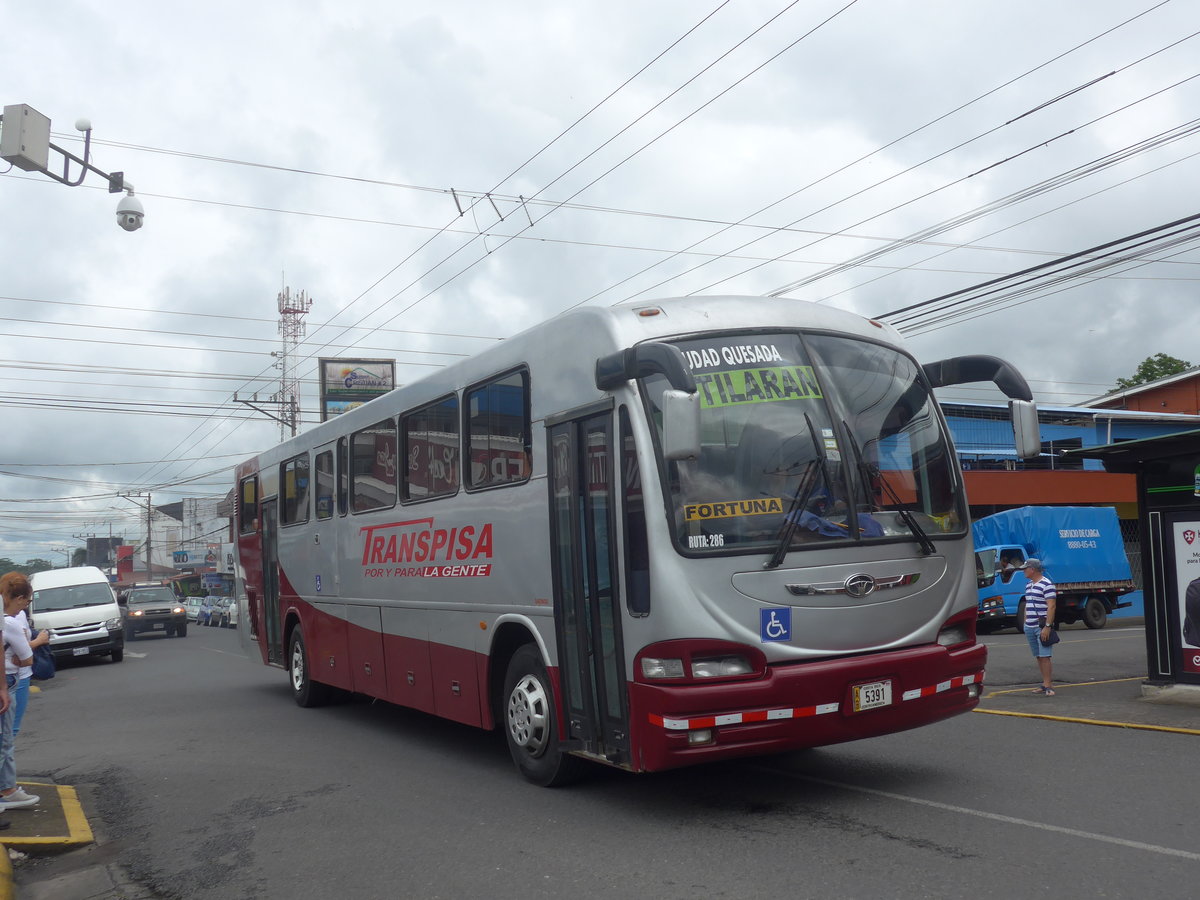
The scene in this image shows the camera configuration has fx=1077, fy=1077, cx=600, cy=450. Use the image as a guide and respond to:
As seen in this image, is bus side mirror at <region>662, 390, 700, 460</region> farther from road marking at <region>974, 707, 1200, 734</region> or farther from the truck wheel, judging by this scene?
the truck wheel

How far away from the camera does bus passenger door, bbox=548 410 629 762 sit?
22.2 feet

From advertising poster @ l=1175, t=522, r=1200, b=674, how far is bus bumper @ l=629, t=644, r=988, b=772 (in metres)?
5.85

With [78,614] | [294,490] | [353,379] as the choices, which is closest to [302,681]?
[294,490]

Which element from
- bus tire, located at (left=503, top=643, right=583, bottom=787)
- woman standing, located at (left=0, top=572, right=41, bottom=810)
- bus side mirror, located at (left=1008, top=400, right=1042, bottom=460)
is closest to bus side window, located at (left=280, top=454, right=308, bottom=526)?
woman standing, located at (left=0, top=572, right=41, bottom=810)

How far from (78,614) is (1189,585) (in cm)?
2151

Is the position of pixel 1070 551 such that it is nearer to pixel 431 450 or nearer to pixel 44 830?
pixel 431 450

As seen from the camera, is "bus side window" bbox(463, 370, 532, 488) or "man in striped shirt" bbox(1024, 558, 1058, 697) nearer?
"bus side window" bbox(463, 370, 532, 488)

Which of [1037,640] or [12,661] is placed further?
[1037,640]

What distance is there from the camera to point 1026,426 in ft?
23.5

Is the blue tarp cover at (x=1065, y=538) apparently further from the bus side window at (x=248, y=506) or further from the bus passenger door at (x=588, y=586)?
the bus passenger door at (x=588, y=586)

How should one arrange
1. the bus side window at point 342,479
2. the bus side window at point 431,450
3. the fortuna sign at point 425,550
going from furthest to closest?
the bus side window at point 342,479, the bus side window at point 431,450, the fortuna sign at point 425,550

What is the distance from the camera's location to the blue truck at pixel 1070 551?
2628cm

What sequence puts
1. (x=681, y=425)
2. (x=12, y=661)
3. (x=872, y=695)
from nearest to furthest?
(x=681, y=425) → (x=872, y=695) → (x=12, y=661)

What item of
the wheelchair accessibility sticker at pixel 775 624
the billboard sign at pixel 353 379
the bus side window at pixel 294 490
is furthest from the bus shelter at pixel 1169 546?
the billboard sign at pixel 353 379
